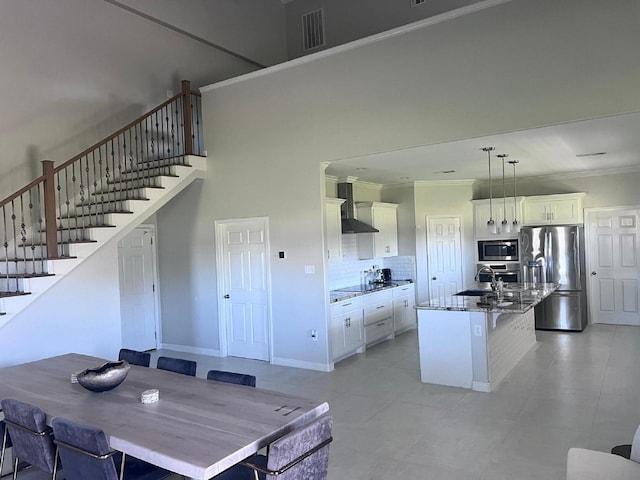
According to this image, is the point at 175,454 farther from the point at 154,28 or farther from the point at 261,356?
the point at 154,28

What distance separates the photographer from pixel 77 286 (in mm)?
5719

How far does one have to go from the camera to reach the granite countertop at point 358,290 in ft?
22.0

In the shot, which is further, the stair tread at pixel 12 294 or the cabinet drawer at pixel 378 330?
the cabinet drawer at pixel 378 330

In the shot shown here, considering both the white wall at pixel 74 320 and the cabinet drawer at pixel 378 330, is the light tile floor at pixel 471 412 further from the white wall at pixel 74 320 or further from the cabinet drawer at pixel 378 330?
the white wall at pixel 74 320

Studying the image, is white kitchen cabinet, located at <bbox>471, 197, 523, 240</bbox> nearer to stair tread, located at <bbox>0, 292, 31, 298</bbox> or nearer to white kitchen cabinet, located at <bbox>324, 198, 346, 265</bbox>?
white kitchen cabinet, located at <bbox>324, 198, 346, 265</bbox>

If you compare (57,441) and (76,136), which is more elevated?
(76,136)

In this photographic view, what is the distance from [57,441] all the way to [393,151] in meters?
4.28

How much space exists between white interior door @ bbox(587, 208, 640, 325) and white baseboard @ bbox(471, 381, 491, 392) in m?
4.58

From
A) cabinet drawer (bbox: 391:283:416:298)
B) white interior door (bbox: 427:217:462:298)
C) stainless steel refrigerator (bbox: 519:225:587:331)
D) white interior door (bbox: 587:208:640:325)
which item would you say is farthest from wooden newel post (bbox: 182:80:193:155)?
white interior door (bbox: 587:208:640:325)

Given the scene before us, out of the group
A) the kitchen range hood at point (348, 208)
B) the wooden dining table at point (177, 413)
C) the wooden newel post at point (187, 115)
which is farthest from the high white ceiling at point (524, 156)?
the wooden dining table at point (177, 413)

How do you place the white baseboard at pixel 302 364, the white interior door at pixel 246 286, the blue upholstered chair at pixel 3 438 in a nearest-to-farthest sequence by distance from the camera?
1. the blue upholstered chair at pixel 3 438
2. the white baseboard at pixel 302 364
3. the white interior door at pixel 246 286

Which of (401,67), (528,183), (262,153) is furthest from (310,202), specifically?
(528,183)

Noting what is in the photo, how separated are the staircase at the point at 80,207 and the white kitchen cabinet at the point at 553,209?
5713 mm

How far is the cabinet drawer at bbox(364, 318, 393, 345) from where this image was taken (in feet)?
23.3
